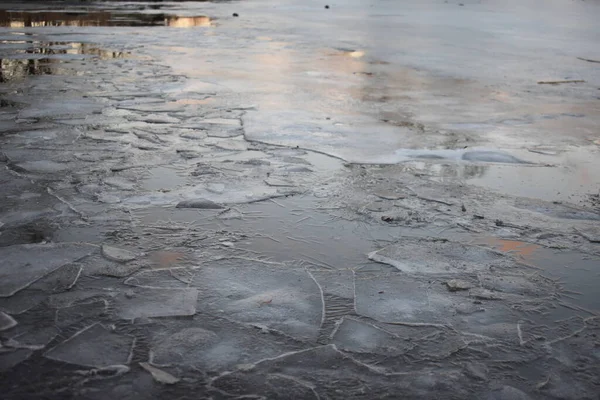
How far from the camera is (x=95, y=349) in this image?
2693 mm

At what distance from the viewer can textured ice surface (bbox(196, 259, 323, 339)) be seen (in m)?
2.99

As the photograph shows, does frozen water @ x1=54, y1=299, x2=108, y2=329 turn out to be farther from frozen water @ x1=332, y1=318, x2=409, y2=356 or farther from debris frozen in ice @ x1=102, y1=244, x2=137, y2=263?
frozen water @ x1=332, y1=318, x2=409, y2=356

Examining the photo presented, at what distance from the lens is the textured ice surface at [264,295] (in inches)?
118

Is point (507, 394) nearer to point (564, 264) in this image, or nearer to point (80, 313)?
point (564, 264)

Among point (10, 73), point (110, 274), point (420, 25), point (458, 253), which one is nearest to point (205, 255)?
point (110, 274)

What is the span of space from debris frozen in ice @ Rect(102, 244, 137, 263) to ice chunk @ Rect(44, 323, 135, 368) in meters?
0.71

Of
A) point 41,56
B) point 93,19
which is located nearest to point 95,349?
point 41,56

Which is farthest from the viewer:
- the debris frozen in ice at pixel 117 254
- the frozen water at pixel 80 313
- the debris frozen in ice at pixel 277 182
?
the debris frozen in ice at pixel 277 182

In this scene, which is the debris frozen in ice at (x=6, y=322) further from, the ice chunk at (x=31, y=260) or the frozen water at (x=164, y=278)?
the frozen water at (x=164, y=278)

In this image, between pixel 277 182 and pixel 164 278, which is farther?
pixel 277 182

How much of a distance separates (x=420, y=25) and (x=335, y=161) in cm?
1493

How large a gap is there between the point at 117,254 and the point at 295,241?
3.19 feet

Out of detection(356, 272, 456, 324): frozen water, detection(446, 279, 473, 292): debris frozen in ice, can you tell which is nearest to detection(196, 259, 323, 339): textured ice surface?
detection(356, 272, 456, 324): frozen water

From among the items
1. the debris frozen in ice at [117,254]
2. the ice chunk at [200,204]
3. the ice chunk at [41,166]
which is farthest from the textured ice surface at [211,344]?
the ice chunk at [41,166]
